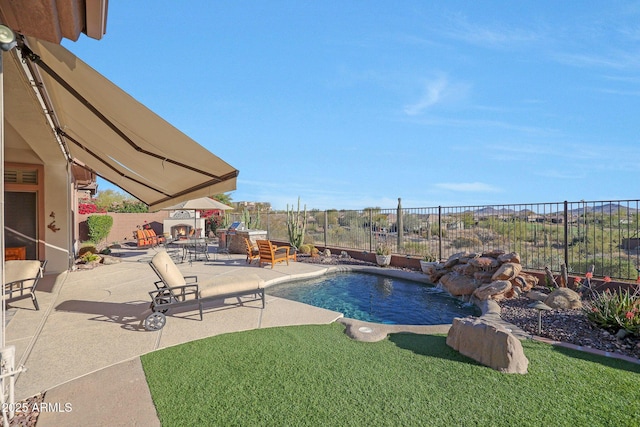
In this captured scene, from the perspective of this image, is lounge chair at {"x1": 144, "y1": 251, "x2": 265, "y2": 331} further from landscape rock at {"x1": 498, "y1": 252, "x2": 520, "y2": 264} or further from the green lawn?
landscape rock at {"x1": 498, "y1": 252, "x2": 520, "y2": 264}

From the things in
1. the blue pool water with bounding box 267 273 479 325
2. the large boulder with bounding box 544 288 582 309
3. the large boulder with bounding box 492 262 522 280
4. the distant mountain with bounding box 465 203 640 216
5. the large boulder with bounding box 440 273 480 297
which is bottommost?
the blue pool water with bounding box 267 273 479 325

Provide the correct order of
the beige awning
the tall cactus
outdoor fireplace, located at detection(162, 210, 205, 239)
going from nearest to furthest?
the beige awning
the tall cactus
outdoor fireplace, located at detection(162, 210, 205, 239)

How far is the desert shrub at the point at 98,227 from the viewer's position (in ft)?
60.1

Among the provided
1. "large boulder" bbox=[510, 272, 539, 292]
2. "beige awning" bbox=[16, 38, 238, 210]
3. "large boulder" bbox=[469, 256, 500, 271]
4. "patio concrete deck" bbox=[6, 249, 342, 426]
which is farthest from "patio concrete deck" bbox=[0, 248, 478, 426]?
"large boulder" bbox=[469, 256, 500, 271]

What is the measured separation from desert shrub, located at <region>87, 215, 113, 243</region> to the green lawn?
58.0 feet

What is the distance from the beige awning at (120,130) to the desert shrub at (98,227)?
1271 centimetres

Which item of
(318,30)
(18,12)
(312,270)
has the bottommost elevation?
(312,270)

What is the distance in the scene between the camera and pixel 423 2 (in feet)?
27.3

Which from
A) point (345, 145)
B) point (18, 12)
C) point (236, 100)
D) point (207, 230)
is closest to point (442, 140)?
point (345, 145)

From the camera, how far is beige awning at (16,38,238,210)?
11.5 ft

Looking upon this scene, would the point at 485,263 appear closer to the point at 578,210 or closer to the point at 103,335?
the point at 578,210

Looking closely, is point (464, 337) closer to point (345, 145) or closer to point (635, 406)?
point (635, 406)

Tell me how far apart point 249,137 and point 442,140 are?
370 inches

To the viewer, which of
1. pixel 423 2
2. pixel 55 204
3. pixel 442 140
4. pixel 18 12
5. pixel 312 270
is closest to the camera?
pixel 18 12
